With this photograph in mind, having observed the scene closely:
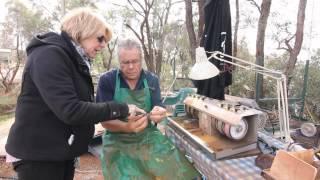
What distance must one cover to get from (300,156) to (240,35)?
12793mm

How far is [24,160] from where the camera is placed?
147 centimetres

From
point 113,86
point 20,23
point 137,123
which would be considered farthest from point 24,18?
point 137,123

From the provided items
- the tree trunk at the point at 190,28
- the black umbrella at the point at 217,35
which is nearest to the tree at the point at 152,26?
the tree trunk at the point at 190,28

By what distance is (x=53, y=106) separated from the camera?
131 centimetres

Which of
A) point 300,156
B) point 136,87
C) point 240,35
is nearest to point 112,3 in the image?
point 240,35

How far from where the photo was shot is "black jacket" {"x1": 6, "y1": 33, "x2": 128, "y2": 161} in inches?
51.2

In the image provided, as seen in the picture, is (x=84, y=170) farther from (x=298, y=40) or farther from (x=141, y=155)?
(x=298, y=40)

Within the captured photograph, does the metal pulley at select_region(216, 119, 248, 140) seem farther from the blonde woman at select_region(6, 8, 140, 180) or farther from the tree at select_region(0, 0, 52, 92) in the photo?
the tree at select_region(0, 0, 52, 92)

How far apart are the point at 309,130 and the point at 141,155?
56.2 inches

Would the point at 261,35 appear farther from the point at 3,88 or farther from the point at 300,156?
the point at 3,88

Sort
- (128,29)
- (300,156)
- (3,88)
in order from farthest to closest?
(128,29), (3,88), (300,156)

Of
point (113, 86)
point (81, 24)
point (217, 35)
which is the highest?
point (81, 24)

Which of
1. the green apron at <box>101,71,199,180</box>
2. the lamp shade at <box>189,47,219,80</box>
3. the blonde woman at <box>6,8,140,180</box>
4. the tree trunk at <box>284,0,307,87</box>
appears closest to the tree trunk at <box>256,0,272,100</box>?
the tree trunk at <box>284,0,307,87</box>

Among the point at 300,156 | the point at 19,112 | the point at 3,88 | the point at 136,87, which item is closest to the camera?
the point at 300,156
